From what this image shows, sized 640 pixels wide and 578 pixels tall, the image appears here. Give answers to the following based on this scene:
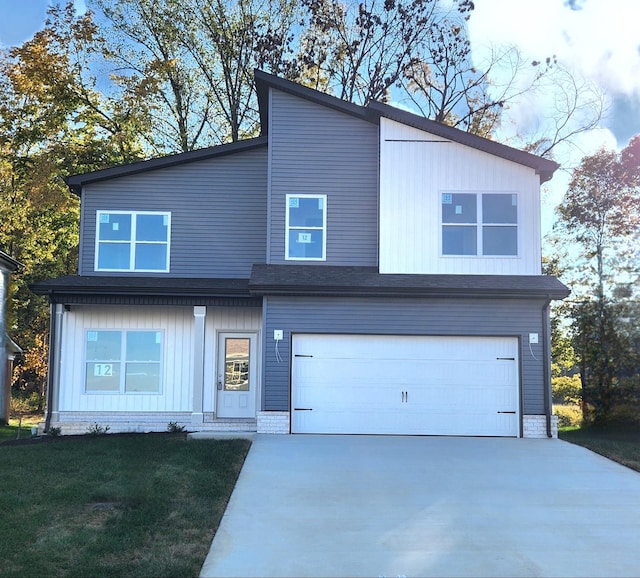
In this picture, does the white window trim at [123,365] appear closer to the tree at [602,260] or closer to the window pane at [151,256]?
the window pane at [151,256]

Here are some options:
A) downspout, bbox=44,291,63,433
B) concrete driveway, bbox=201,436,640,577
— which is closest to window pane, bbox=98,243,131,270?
downspout, bbox=44,291,63,433

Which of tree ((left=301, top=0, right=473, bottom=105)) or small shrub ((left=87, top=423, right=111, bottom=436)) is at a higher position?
tree ((left=301, top=0, right=473, bottom=105))

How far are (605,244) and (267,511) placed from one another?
47.9ft

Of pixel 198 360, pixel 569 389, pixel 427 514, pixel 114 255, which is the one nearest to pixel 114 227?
pixel 114 255

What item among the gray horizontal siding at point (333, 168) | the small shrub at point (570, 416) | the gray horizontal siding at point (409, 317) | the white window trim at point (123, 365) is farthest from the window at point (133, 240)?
the small shrub at point (570, 416)

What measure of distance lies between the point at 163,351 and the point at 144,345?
1.47 feet

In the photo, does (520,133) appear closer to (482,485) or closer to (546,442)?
(546,442)

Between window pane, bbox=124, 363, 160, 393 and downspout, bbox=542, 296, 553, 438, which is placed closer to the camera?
downspout, bbox=542, 296, 553, 438

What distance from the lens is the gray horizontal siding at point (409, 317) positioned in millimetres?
12242

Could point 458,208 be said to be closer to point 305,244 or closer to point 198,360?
point 305,244

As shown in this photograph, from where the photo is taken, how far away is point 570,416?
18406mm

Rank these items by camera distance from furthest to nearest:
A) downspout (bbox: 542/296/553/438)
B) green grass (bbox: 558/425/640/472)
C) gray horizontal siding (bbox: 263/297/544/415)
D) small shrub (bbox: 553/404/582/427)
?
small shrub (bbox: 553/404/582/427)
gray horizontal siding (bbox: 263/297/544/415)
downspout (bbox: 542/296/553/438)
green grass (bbox: 558/425/640/472)

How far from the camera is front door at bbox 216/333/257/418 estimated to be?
13875 millimetres

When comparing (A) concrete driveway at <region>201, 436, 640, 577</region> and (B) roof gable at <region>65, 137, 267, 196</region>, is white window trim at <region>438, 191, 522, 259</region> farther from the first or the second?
(B) roof gable at <region>65, 137, 267, 196</region>
